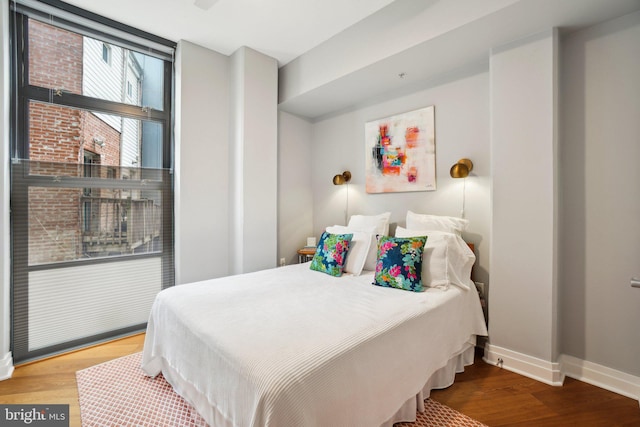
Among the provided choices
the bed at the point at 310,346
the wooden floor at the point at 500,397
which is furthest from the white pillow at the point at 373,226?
the wooden floor at the point at 500,397

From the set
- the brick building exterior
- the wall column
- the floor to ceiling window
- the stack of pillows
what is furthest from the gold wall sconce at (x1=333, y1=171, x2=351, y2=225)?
the brick building exterior

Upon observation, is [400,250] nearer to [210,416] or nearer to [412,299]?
[412,299]

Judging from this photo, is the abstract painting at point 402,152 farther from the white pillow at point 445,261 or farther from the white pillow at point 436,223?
the white pillow at point 445,261

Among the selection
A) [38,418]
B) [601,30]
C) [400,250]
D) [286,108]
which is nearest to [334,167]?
[286,108]

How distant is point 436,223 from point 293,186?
194cm

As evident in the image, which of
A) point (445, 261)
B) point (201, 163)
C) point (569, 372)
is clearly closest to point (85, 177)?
point (201, 163)

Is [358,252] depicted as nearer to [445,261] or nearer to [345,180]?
[445,261]

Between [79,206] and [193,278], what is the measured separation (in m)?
1.19

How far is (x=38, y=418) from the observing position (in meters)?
1.62

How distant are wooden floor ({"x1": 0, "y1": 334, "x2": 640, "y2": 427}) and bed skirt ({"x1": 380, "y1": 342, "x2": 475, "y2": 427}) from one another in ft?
0.16

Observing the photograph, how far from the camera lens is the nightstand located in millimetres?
3406

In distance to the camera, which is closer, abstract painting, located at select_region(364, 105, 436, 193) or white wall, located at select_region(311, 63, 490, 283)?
white wall, located at select_region(311, 63, 490, 283)

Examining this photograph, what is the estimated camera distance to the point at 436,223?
258cm

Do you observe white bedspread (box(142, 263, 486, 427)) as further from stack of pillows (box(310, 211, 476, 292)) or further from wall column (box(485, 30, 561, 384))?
wall column (box(485, 30, 561, 384))
